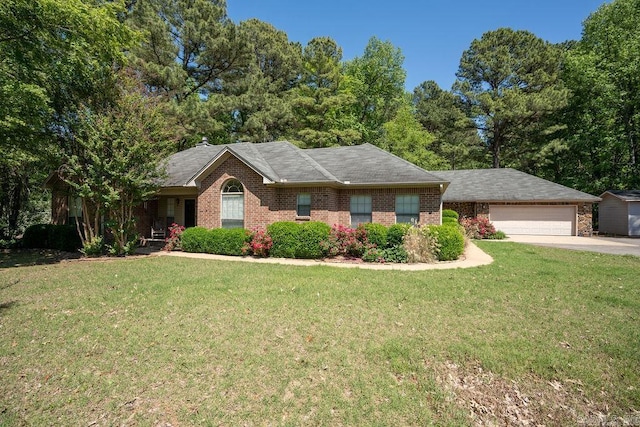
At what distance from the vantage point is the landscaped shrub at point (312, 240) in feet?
38.3

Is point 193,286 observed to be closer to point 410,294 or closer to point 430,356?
point 410,294

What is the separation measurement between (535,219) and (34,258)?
Result: 94.3ft

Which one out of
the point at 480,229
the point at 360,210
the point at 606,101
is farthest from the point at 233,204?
the point at 606,101

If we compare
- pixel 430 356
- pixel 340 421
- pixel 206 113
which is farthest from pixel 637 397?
pixel 206 113

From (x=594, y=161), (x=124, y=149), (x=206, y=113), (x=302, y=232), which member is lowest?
(x=302, y=232)

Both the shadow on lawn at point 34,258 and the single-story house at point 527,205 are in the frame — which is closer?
the shadow on lawn at point 34,258

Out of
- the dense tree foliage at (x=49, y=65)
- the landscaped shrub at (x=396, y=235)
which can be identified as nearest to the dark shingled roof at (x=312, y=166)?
the landscaped shrub at (x=396, y=235)

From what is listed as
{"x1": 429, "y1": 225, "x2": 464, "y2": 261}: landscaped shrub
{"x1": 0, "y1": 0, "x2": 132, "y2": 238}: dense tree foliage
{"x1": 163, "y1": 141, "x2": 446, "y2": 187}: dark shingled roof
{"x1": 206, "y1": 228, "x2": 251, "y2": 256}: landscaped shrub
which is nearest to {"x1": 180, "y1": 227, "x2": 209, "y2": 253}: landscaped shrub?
Answer: {"x1": 206, "y1": 228, "x2": 251, "y2": 256}: landscaped shrub

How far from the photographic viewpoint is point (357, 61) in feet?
104

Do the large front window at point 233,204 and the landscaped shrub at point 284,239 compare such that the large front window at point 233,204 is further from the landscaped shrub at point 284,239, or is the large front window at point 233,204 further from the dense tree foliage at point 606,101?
the dense tree foliage at point 606,101

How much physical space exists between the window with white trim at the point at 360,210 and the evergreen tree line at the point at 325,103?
28.7ft

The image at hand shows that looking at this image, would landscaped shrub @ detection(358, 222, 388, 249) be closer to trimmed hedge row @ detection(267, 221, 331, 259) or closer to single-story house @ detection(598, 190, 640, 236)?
trimmed hedge row @ detection(267, 221, 331, 259)

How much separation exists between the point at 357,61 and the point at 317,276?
29243mm

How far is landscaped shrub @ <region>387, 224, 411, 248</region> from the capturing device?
11.4m
